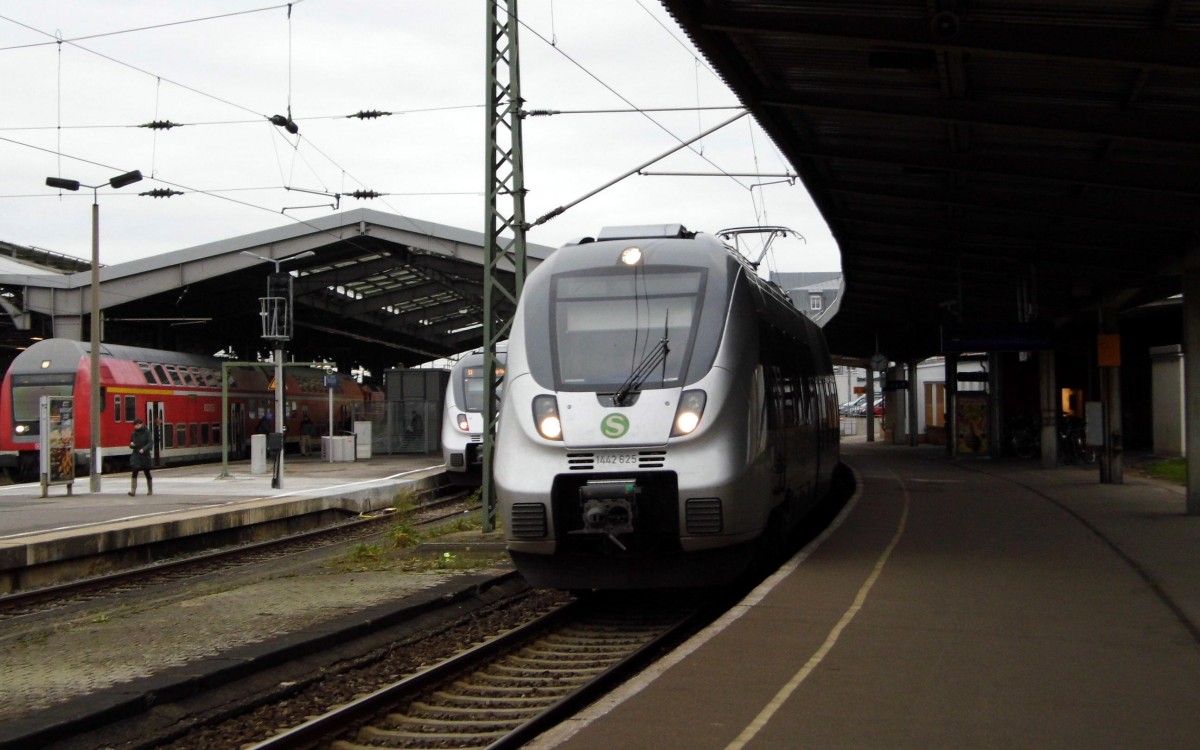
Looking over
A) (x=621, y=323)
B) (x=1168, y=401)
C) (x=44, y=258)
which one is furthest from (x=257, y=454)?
(x=44, y=258)

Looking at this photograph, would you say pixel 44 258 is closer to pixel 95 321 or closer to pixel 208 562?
pixel 95 321

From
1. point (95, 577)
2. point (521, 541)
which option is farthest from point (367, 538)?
point (521, 541)

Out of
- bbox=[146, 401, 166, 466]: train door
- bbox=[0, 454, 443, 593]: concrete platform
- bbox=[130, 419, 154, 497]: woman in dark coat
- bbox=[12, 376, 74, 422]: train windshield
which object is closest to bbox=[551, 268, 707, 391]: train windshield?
bbox=[0, 454, 443, 593]: concrete platform

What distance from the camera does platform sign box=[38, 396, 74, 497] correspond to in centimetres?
2302

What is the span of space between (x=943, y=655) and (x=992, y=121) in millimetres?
6933

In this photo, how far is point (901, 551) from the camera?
12992mm

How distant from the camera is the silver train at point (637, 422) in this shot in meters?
9.86

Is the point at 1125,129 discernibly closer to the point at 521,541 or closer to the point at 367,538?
the point at 521,541

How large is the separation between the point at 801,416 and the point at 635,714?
8404mm

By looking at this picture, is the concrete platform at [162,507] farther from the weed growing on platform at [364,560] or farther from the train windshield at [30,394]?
the weed growing on platform at [364,560]

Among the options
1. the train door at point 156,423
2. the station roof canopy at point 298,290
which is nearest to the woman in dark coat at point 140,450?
the station roof canopy at point 298,290

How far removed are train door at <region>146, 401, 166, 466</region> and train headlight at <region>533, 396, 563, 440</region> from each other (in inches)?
1060

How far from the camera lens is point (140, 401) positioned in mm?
33719

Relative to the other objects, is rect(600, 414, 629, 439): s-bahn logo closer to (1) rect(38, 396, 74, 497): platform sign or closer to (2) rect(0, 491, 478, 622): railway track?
(2) rect(0, 491, 478, 622): railway track
